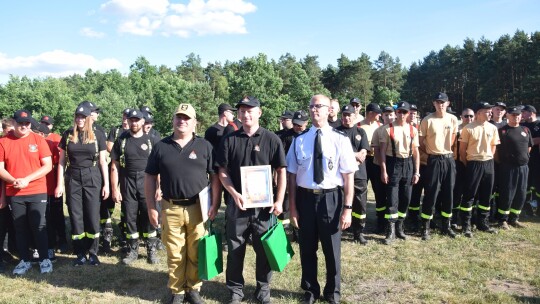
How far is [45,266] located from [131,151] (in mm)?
2264

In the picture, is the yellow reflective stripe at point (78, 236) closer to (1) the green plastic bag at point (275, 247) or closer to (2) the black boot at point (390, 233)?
(1) the green plastic bag at point (275, 247)

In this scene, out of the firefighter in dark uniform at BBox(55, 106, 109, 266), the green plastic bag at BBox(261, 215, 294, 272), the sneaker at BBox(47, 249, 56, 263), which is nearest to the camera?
the green plastic bag at BBox(261, 215, 294, 272)

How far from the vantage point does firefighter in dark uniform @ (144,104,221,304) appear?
4.63m

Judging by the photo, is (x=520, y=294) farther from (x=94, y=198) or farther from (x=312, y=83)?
(x=312, y=83)

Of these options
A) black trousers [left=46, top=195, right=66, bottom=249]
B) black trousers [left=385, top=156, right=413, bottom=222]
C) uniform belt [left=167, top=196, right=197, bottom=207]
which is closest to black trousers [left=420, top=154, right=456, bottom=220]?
black trousers [left=385, top=156, right=413, bottom=222]

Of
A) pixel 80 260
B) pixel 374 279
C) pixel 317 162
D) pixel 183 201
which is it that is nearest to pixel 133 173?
pixel 80 260

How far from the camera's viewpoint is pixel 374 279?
5.62m

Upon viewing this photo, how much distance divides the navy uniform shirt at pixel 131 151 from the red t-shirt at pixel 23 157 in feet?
3.48

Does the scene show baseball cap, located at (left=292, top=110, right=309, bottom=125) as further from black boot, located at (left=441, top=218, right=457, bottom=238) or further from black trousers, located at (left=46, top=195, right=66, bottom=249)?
black trousers, located at (left=46, top=195, right=66, bottom=249)

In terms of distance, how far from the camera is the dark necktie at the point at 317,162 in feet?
14.7

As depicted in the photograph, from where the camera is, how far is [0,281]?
5.63m

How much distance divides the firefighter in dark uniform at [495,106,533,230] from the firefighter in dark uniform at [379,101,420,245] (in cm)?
230

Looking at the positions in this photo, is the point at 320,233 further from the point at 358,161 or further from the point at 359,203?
the point at 359,203

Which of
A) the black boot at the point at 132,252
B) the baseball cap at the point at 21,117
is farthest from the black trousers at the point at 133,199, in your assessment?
the baseball cap at the point at 21,117
